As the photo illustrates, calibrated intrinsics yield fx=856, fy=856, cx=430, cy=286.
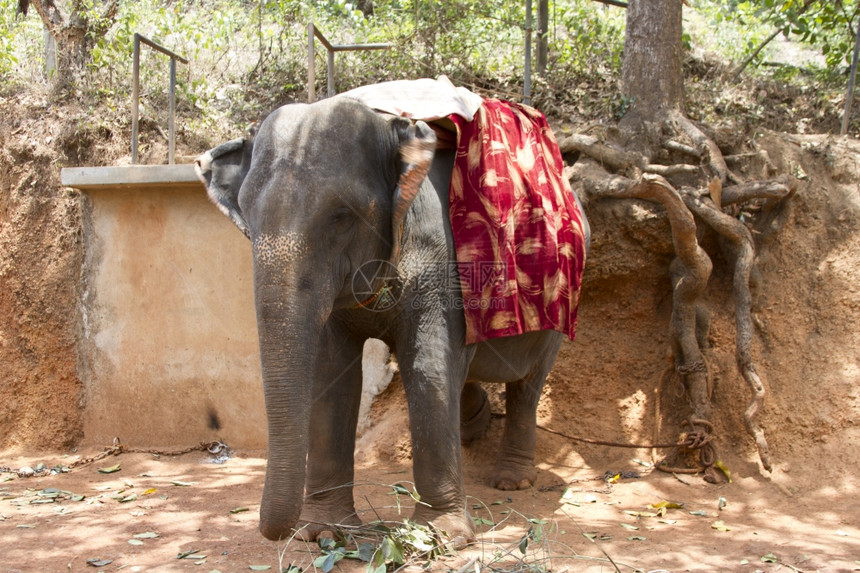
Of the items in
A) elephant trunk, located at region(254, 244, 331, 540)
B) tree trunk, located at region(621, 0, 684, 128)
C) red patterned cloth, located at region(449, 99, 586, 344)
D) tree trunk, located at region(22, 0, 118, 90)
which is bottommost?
elephant trunk, located at region(254, 244, 331, 540)

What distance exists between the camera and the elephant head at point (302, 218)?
3.35m

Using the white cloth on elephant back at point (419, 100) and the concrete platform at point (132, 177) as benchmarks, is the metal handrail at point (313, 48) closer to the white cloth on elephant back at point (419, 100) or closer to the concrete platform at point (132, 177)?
the concrete platform at point (132, 177)

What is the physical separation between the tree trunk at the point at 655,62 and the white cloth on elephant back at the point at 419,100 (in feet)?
8.98

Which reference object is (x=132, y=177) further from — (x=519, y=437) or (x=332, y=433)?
(x=519, y=437)

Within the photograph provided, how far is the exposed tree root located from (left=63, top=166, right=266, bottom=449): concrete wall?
279 cm

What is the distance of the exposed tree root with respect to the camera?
5746 millimetres

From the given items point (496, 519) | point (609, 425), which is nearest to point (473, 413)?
point (609, 425)

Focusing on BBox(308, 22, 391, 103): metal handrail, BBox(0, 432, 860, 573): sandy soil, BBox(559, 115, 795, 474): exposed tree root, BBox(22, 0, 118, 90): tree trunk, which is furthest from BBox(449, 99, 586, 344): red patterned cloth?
BBox(22, 0, 118, 90): tree trunk

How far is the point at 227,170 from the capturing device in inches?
158

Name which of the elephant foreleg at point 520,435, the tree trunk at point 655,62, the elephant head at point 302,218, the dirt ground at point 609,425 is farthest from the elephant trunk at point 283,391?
the tree trunk at point 655,62

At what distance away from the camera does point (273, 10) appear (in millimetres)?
10078

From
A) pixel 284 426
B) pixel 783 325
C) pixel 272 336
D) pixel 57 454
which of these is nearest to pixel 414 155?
pixel 272 336

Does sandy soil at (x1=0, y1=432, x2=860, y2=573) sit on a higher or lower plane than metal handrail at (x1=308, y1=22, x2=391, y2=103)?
lower

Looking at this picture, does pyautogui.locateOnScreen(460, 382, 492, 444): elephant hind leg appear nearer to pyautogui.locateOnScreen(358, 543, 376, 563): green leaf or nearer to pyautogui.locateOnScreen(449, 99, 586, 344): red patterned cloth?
pyautogui.locateOnScreen(449, 99, 586, 344): red patterned cloth
